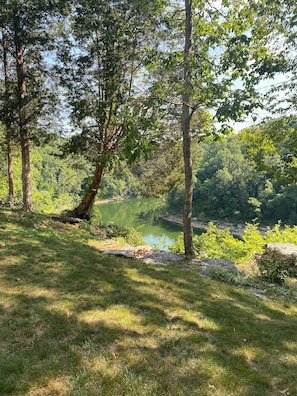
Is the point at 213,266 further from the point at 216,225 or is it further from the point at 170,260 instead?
the point at 216,225

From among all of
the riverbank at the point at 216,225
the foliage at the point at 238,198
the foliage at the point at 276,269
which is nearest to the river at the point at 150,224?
the riverbank at the point at 216,225

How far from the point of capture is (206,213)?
56.8 metres

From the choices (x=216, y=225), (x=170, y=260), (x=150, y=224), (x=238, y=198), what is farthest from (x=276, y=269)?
(x=238, y=198)

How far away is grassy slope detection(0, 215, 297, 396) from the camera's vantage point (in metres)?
2.82

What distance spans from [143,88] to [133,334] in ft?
33.3

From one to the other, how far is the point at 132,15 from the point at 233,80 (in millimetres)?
7263

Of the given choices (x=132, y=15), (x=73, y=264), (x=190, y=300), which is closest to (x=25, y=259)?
(x=73, y=264)

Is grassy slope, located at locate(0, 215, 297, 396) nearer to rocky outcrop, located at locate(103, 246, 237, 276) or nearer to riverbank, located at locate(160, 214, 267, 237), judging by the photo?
rocky outcrop, located at locate(103, 246, 237, 276)

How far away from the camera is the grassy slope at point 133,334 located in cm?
282

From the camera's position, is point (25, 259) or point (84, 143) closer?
point (25, 259)

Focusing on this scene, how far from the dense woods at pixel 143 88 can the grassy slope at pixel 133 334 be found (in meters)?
2.33

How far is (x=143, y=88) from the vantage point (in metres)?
11.8

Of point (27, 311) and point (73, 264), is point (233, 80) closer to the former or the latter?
point (73, 264)

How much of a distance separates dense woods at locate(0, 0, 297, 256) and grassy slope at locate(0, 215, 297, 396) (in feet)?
7.65
